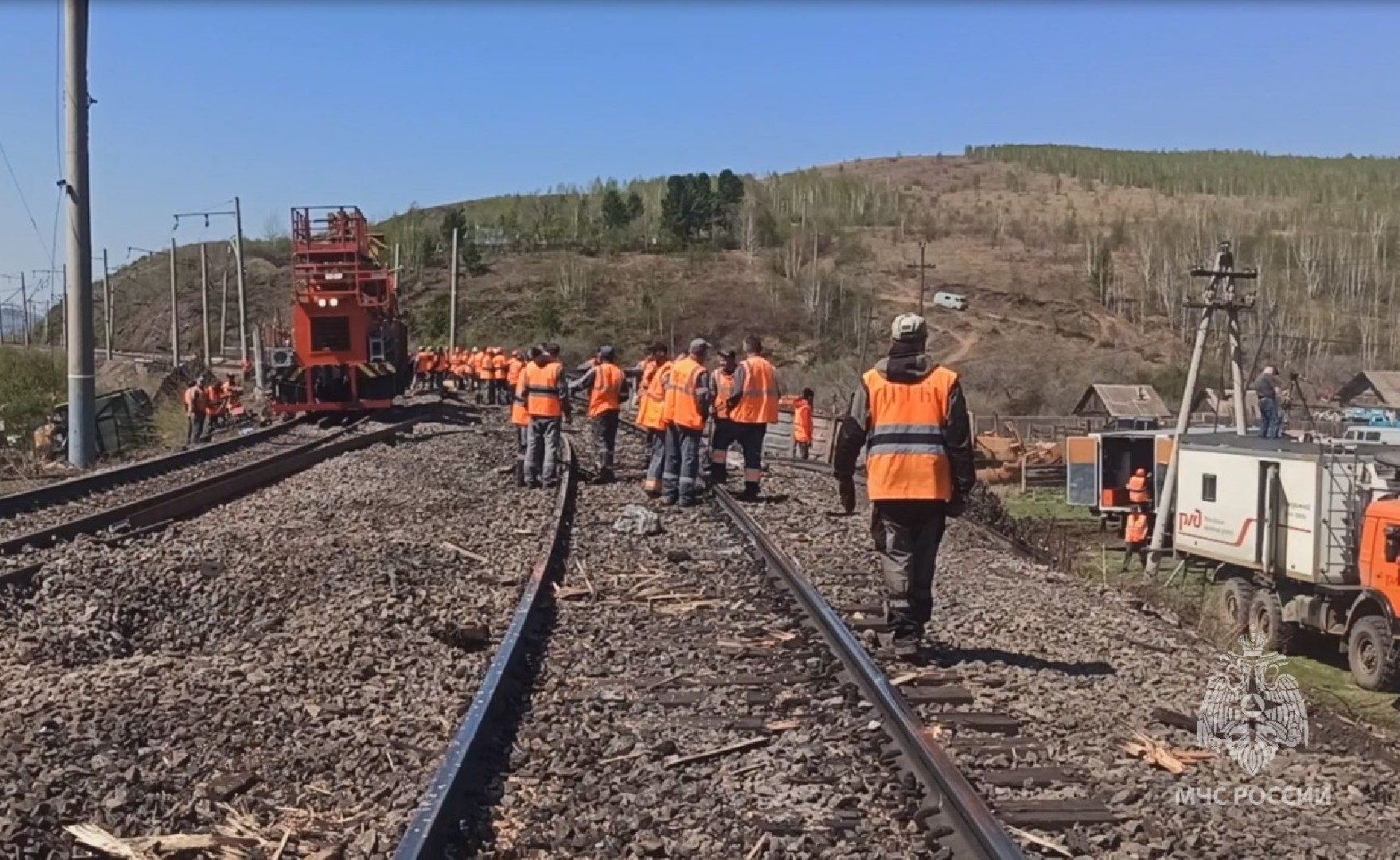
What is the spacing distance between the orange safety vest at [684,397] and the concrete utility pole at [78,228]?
941cm

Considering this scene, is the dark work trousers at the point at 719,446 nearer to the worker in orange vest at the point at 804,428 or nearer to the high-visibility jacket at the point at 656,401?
the high-visibility jacket at the point at 656,401

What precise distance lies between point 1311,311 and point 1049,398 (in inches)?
1376

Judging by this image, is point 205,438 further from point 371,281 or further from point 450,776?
point 450,776

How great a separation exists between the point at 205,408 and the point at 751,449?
15810 mm

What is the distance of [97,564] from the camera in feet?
30.7

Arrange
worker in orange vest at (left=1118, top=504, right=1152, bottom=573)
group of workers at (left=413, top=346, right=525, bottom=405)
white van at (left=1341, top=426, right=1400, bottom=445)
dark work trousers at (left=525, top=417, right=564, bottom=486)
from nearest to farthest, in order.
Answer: dark work trousers at (left=525, top=417, right=564, bottom=486)
white van at (left=1341, top=426, right=1400, bottom=445)
worker in orange vest at (left=1118, top=504, right=1152, bottom=573)
group of workers at (left=413, top=346, right=525, bottom=405)

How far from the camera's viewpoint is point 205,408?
25.9 meters

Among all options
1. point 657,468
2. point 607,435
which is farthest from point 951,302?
point 657,468

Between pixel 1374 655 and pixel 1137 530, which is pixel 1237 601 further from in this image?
pixel 1137 530

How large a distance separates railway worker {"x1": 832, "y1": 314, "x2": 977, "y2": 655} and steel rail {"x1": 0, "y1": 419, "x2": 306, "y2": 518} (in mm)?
9635

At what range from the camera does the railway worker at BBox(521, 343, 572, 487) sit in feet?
47.4

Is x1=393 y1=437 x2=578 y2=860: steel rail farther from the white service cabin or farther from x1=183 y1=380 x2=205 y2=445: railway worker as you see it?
x1=183 y1=380 x2=205 y2=445: railway worker

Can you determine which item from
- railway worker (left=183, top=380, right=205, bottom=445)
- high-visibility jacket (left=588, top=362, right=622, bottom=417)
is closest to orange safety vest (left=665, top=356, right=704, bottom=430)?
high-visibility jacket (left=588, top=362, right=622, bottom=417)

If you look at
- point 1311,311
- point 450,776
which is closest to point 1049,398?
point 1311,311
